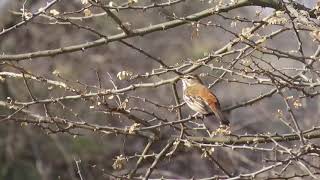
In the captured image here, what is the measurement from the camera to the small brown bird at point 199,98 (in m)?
6.17

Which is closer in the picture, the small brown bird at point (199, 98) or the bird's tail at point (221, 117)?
the bird's tail at point (221, 117)

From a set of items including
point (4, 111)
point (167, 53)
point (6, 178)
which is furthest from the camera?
point (167, 53)

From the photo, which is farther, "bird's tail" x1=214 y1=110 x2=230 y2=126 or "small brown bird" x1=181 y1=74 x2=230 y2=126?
"small brown bird" x1=181 y1=74 x2=230 y2=126

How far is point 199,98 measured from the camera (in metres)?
6.43

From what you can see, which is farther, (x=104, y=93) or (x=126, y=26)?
(x=126, y=26)

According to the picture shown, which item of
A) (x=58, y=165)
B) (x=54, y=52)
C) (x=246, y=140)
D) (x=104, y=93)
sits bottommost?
(x=58, y=165)

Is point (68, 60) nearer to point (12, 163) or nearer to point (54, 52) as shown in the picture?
point (12, 163)

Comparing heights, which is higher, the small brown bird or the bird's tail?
the small brown bird

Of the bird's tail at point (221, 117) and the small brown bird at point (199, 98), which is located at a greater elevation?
the small brown bird at point (199, 98)

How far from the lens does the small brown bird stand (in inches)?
243

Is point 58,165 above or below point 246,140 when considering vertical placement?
below

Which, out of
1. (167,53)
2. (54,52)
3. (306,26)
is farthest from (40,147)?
(306,26)

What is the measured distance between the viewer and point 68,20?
490 centimetres

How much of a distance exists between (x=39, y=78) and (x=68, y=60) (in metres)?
10.4
